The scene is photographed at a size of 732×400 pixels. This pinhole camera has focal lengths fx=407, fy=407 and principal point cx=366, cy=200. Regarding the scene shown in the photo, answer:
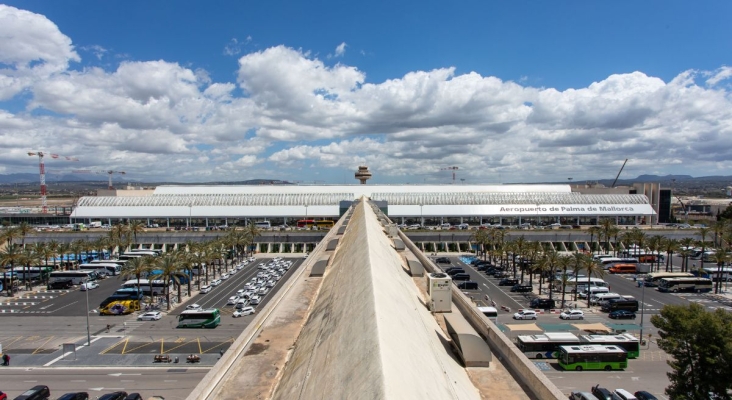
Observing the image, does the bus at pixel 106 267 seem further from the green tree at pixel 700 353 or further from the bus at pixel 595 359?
the green tree at pixel 700 353

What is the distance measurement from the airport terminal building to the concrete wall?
72.1 meters

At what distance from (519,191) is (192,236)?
2788 inches

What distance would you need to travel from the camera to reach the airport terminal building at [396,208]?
8456 centimetres

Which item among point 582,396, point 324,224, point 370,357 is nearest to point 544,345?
point 582,396

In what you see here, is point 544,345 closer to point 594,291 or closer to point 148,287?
point 594,291

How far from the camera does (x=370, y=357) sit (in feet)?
17.5

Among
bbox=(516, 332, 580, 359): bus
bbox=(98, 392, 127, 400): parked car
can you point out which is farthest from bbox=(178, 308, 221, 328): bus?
bbox=(516, 332, 580, 359): bus

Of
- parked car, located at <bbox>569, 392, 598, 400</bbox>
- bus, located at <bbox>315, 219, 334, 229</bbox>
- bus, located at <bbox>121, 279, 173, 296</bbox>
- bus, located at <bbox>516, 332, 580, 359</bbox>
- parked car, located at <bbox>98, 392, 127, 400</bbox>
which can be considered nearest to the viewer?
parked car, located at <bbox>569, 392, 598, 400</bbox>

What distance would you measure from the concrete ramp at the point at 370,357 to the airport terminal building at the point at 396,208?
2930 inches

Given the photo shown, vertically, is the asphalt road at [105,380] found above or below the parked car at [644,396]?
below

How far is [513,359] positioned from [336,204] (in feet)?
265

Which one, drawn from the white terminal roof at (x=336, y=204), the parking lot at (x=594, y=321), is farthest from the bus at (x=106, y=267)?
the parking lot at (x=594, y=321)

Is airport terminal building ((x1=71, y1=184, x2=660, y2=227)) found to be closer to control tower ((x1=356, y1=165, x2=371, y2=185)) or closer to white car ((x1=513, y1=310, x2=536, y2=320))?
control tower ((x1=356, y1=165, x2=371, y2=185))

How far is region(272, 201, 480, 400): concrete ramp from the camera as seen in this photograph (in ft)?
16.0
